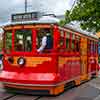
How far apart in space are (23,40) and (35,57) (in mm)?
848

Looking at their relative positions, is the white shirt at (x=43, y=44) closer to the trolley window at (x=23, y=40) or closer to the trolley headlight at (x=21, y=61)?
the trolley window at (x=23, y=40)

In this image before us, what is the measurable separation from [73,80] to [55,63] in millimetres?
2345

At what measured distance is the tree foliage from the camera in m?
9.32

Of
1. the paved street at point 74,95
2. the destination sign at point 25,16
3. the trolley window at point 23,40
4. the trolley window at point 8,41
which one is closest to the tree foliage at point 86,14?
the paved street at point 74,95

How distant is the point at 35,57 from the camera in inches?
538

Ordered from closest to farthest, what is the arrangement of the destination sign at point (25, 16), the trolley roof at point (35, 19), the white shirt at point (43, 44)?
1. the white shirt at point (43, 44)
2. the trolley roof at point (35, 19)
3. the destination sign at point (25, 16)

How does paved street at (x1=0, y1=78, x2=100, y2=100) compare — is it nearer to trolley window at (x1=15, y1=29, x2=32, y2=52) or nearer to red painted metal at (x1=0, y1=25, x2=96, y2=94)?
red painted metal at (x1=0, y1=25, x2=96, y2=94)

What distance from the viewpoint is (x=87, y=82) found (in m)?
18.5

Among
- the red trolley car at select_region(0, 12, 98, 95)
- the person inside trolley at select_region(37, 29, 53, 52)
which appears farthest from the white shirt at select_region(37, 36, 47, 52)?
the red trolley car at select_region(0, 12, 98, 95)

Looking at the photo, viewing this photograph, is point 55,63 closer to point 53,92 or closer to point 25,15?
point 53,92

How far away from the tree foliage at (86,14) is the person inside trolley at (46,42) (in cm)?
381

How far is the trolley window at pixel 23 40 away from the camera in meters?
14.0

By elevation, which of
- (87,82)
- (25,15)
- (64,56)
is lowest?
(87,82)

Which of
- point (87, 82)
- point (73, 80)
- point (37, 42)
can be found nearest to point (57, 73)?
point (37, 42)
